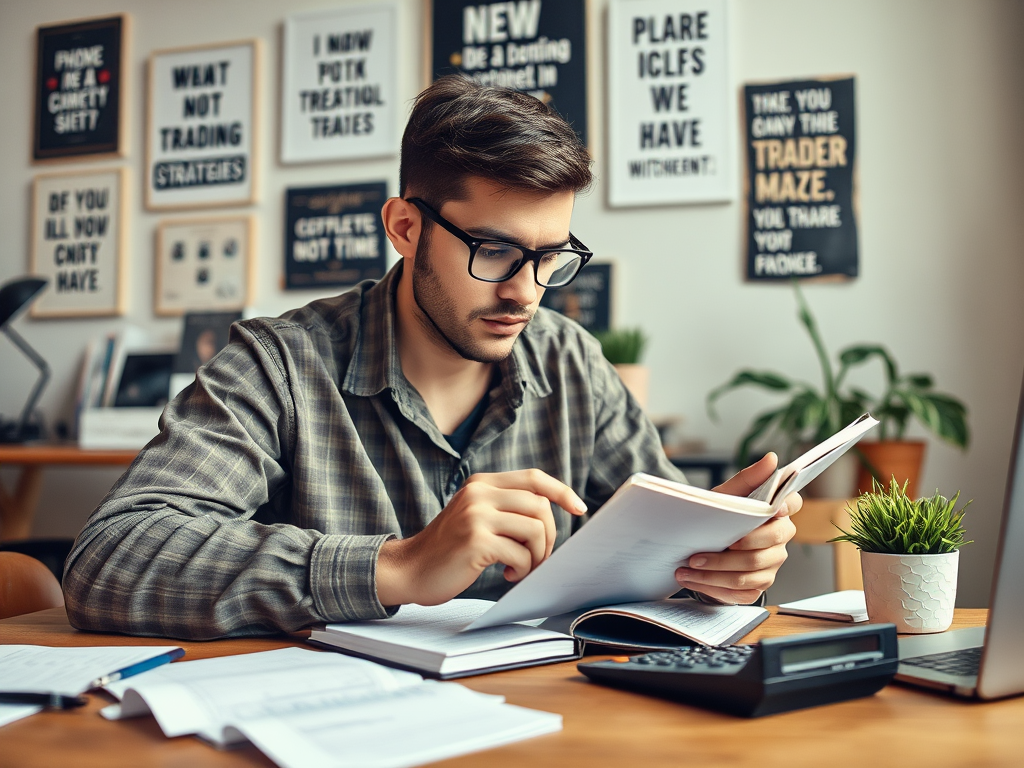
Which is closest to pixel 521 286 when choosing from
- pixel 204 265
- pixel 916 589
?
pixel 916 589

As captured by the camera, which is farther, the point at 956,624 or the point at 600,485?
the point at 600,485

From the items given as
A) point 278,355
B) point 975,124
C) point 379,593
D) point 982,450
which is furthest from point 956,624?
point 975,124

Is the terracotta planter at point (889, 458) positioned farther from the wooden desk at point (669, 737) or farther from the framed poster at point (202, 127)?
the framed poster at point (202, 127)

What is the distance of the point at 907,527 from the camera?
2.85 ft

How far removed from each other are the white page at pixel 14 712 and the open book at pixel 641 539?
357 millimetres

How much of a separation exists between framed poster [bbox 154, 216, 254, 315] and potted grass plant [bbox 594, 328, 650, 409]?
1.26 m

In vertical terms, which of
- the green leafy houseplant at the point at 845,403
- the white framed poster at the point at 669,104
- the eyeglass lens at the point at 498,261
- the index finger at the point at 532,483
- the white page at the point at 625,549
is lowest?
the white page at the point at 625,549

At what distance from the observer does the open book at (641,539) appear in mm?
693

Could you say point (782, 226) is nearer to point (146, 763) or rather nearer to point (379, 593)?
point (379, 593)

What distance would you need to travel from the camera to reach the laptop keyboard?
69cm

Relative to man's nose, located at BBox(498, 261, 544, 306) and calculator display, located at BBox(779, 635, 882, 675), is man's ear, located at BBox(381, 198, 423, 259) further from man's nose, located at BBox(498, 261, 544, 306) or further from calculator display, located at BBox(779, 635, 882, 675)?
calculator display, located at BBox(779, 635, 882, 675)

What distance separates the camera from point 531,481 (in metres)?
0.82

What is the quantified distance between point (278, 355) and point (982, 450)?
6.50ft

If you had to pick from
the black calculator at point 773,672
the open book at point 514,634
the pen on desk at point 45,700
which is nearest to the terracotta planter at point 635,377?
the open book at point 514,634
